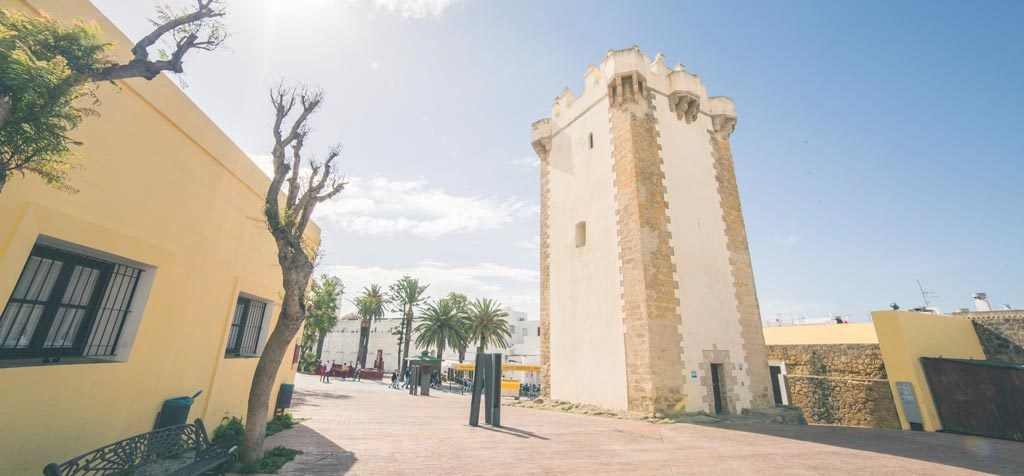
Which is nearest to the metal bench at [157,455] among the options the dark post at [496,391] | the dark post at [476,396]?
the dark post at [476,396]

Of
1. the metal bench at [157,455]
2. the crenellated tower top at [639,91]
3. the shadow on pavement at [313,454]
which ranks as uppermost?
the crenellated tower top at [639,91]

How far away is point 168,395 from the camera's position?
21.6 ft

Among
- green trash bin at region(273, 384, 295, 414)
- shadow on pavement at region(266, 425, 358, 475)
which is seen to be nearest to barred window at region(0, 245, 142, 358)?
shadow on pavement at region(266, 425, 358, 475)

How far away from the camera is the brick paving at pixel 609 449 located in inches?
257

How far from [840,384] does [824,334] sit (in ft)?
12.5

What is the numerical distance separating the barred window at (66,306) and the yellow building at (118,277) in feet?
0.05

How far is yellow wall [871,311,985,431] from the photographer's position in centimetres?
1423

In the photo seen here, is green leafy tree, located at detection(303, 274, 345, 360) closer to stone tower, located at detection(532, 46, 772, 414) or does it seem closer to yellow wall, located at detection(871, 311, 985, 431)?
stone tower, located at detection(532, 46, 772, 414)

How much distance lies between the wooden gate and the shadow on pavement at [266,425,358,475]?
1894 centimetres

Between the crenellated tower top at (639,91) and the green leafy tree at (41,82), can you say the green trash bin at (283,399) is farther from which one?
the crenellated tower top at (639,91)

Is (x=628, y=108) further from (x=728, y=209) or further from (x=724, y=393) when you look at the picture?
(x=724, y=393)

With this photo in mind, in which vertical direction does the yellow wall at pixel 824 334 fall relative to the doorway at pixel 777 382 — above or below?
above

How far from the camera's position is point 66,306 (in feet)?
17.0

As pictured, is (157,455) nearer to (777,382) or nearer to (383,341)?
(777,382)
